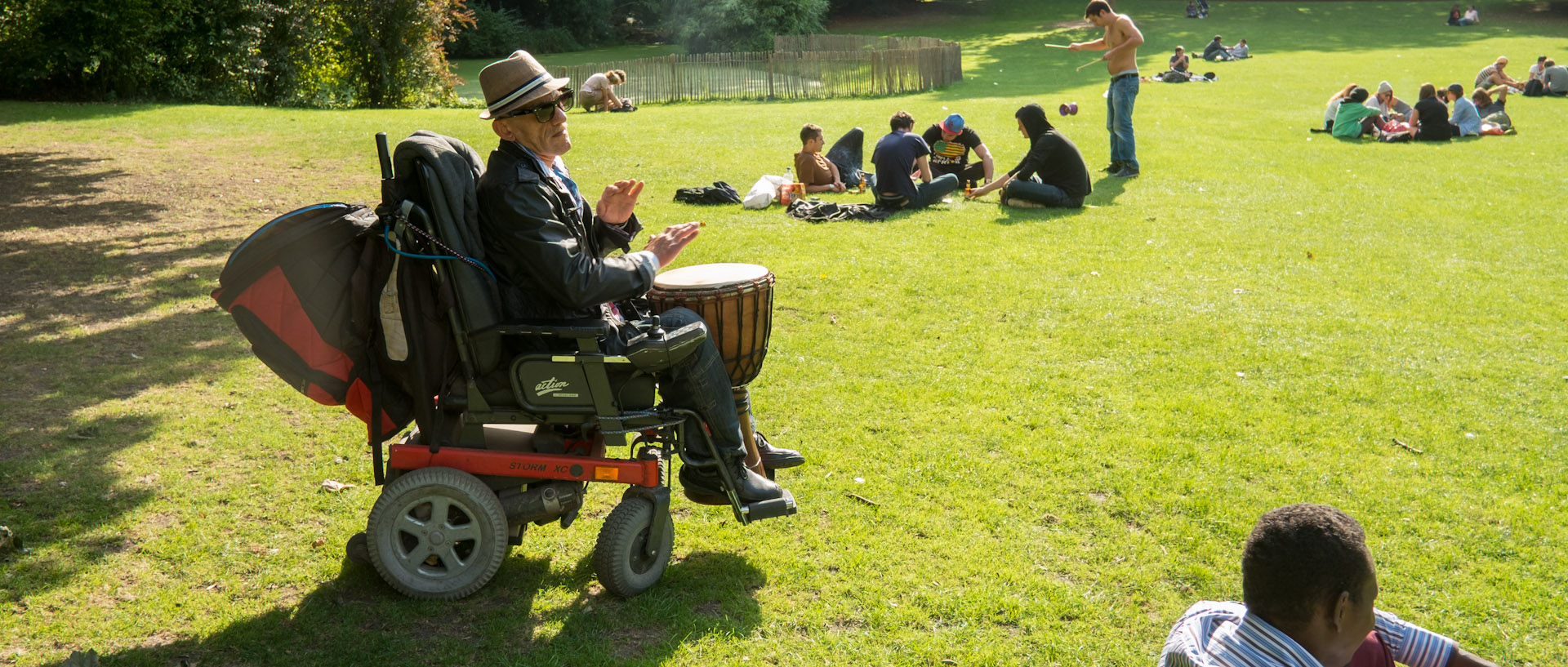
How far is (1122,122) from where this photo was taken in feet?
44.9

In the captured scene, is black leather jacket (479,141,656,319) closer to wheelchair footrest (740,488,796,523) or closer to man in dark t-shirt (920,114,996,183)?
wheelchair footrest (740,488,796,523)

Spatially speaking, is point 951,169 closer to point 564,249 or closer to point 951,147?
point 951,147

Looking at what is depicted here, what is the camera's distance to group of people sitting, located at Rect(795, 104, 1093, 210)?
1148 centimetres

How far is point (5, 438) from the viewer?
5.33 meters

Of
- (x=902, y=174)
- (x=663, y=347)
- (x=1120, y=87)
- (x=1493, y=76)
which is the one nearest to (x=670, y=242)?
(x=663, y=347)

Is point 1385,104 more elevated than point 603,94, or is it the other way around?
point 603,94

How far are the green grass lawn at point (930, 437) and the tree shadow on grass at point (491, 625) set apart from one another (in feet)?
0.05

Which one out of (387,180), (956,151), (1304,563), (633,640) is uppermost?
(387,180)

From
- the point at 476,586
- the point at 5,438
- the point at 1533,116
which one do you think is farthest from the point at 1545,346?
the point at 1533,116

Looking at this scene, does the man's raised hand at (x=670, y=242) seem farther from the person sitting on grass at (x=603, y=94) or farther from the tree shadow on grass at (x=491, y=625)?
the person sitting on grass at (x=603, y=94)

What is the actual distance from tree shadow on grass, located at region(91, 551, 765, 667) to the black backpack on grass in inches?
25.8

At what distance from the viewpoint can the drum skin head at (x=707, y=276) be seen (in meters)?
4.50

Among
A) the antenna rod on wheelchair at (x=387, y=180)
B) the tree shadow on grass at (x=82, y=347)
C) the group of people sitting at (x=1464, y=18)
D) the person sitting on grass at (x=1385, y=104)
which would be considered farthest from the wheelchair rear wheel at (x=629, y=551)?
the group of people sitting at (x=1464, y=18)

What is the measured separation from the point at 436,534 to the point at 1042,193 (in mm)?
8927
